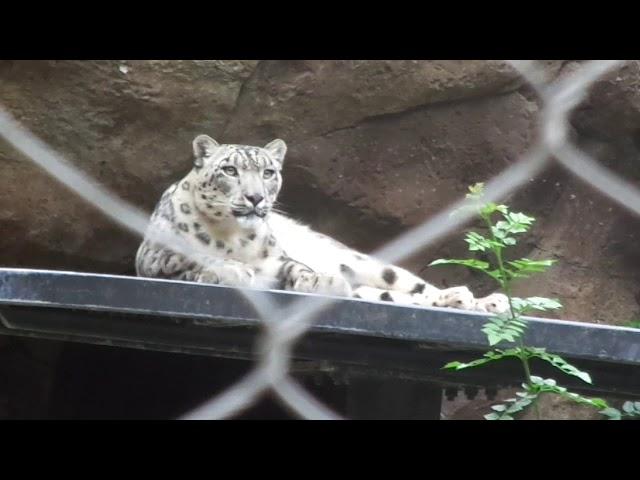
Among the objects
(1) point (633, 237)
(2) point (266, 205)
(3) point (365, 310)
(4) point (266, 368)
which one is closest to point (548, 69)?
(1) point (633, 237)

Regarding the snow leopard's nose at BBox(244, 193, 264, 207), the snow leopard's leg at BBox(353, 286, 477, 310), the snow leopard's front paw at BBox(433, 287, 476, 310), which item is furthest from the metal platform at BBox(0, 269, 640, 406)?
the snow leopard's nose at BBox(244, 193, 264, 207)

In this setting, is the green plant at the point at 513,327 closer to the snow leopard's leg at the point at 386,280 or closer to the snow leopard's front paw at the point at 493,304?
the snow leopard's front paw at the point at 493,304

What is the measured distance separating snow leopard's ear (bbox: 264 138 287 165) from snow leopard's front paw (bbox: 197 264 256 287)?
326mm

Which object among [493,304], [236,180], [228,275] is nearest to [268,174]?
[236,180]

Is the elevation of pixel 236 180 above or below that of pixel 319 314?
above

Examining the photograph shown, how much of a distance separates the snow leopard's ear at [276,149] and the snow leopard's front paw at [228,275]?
0.33 m

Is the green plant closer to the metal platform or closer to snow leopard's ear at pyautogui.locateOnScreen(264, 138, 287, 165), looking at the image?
the metal platform

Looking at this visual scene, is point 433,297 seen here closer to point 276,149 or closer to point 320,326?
point 276,149

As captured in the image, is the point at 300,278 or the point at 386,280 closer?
the point at 300,278

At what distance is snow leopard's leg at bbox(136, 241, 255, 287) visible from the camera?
1.76 m

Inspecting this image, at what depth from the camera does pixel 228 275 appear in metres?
1.75

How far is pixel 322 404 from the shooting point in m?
2.07

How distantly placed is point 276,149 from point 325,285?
0.43 m

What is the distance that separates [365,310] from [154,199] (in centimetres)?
120
